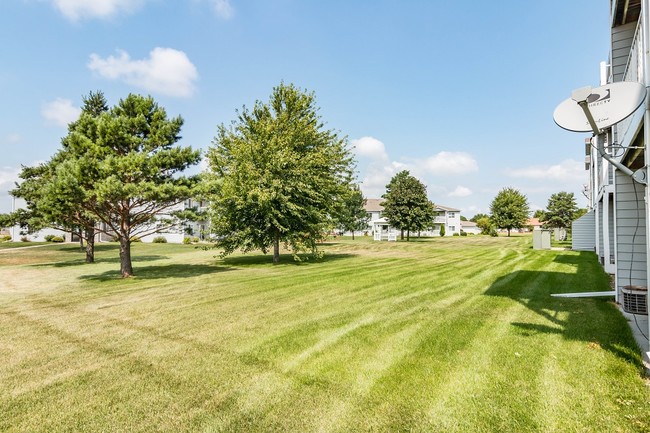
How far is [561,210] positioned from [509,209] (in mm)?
7930

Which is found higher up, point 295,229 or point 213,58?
point 213,58

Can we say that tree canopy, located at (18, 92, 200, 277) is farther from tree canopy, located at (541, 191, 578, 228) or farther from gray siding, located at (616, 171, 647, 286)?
tree canopy, located at (541, 191, 578, 228)

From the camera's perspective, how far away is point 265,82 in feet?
70.4

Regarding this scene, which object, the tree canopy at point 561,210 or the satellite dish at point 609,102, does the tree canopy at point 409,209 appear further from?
the satellite dish at point 609,102

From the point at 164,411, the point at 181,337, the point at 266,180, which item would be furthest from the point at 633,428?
the point at 266,180

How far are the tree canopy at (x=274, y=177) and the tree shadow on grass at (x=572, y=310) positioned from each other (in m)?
10.9

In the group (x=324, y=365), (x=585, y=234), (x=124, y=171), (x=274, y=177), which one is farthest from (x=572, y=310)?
(x=585, y=234)

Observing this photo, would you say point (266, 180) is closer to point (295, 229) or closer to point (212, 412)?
point (295, 229)

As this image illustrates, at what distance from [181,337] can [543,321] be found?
683 centimetres

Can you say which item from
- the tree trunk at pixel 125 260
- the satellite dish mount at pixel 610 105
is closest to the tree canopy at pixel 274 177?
the tree trunk at pixel 125 260

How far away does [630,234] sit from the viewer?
7762 mm

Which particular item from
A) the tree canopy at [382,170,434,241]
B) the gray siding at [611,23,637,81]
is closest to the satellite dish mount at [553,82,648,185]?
the gray siding at [611,23,637,81]

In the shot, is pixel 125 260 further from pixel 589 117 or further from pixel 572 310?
pixel 589 117

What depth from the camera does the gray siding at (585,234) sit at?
82.5 ft
